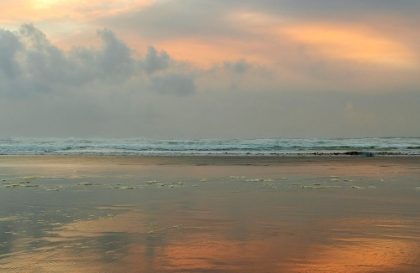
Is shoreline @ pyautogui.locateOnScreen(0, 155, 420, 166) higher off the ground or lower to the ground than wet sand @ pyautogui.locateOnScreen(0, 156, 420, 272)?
higher

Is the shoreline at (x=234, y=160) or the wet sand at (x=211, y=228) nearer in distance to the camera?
the wet sand at (x=211, y=228)

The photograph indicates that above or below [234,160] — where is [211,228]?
below

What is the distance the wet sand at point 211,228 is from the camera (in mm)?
5945

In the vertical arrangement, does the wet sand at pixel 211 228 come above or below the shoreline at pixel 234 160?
below

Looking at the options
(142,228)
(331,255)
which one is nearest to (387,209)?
(331,255)

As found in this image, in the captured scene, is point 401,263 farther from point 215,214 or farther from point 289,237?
point 215,214

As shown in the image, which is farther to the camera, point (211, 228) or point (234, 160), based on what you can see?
point (234, 160)

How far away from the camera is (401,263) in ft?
19.1

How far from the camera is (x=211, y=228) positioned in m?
8.09

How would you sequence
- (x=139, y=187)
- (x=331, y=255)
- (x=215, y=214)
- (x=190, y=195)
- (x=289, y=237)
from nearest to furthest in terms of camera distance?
(x=331, y=255)
(x=289, y=237)
(x=215, y=214)
(x=190, y=195)
(x=139, y=187)

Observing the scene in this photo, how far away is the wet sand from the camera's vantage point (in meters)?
5.95

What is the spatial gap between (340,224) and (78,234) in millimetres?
4228

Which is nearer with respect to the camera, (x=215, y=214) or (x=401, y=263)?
(x=401, y=263)

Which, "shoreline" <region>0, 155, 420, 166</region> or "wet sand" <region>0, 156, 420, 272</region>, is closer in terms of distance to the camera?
"wet sand" <region>0, 156, 420, 272</region>
